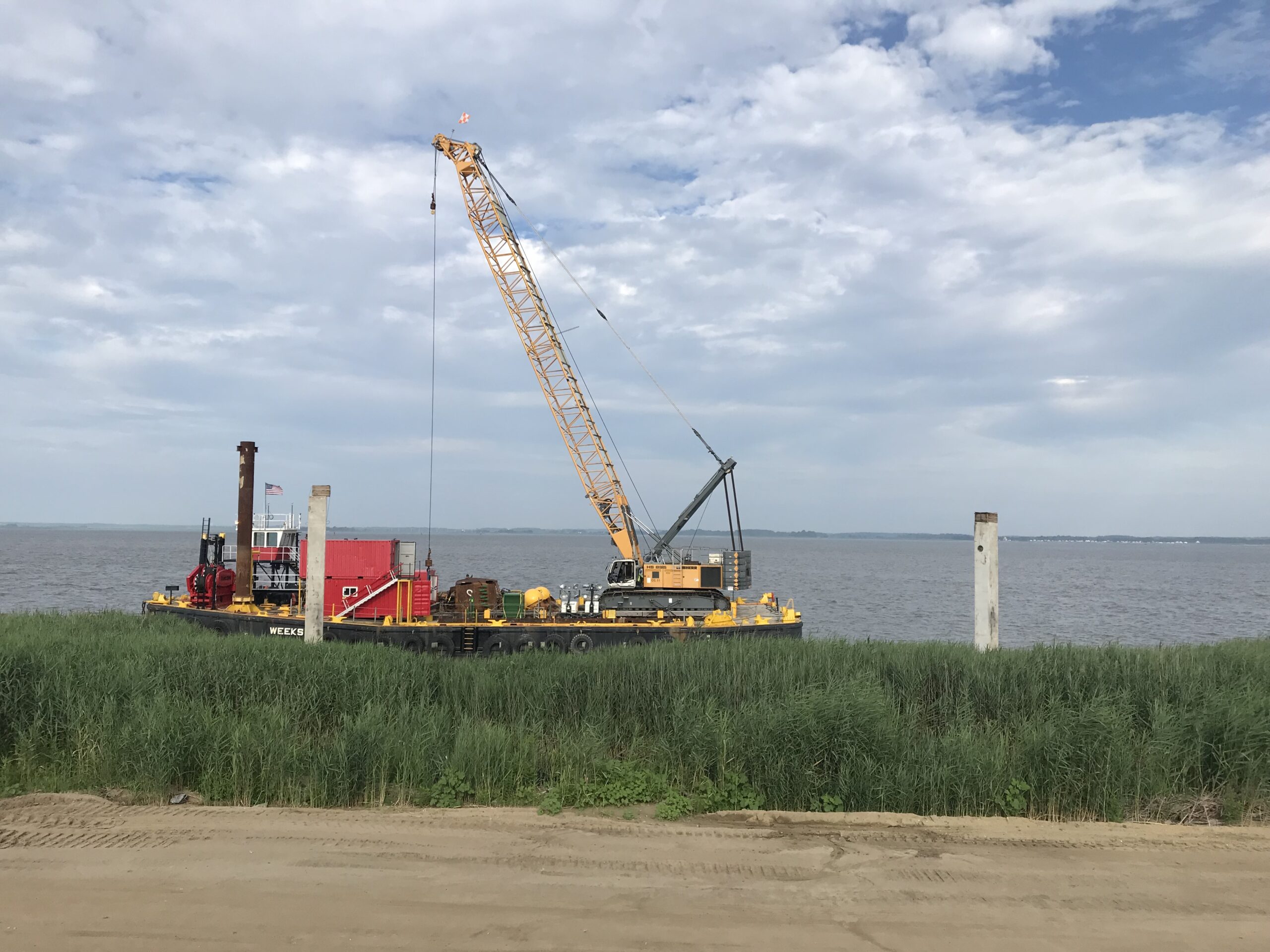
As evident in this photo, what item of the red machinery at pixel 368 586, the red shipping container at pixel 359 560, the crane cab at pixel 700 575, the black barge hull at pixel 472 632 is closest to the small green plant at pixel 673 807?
the black barge hull at pixel 472 632

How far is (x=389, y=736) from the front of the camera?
881 cm

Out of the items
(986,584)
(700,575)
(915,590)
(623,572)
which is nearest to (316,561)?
(986,584)

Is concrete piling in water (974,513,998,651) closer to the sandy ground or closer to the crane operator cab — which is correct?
the sandy ground

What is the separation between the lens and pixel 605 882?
6.19m

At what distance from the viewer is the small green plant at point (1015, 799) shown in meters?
8.05

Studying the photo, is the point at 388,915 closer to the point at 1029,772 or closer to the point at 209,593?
the point at 1029,772

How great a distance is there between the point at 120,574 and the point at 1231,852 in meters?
80.7

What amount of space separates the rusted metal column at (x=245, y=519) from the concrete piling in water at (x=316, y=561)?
911cm

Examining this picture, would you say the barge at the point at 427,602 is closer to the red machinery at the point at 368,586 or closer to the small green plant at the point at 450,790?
the red machinery at the point at 368,586

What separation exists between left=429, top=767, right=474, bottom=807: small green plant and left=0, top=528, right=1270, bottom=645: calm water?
67.1 ft

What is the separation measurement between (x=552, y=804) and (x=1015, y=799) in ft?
14.3

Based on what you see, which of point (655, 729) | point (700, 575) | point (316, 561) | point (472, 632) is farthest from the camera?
point (700, 575)

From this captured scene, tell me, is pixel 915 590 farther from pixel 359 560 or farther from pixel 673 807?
pixel 673 807

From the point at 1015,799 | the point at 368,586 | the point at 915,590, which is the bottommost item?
the point at 915,590
